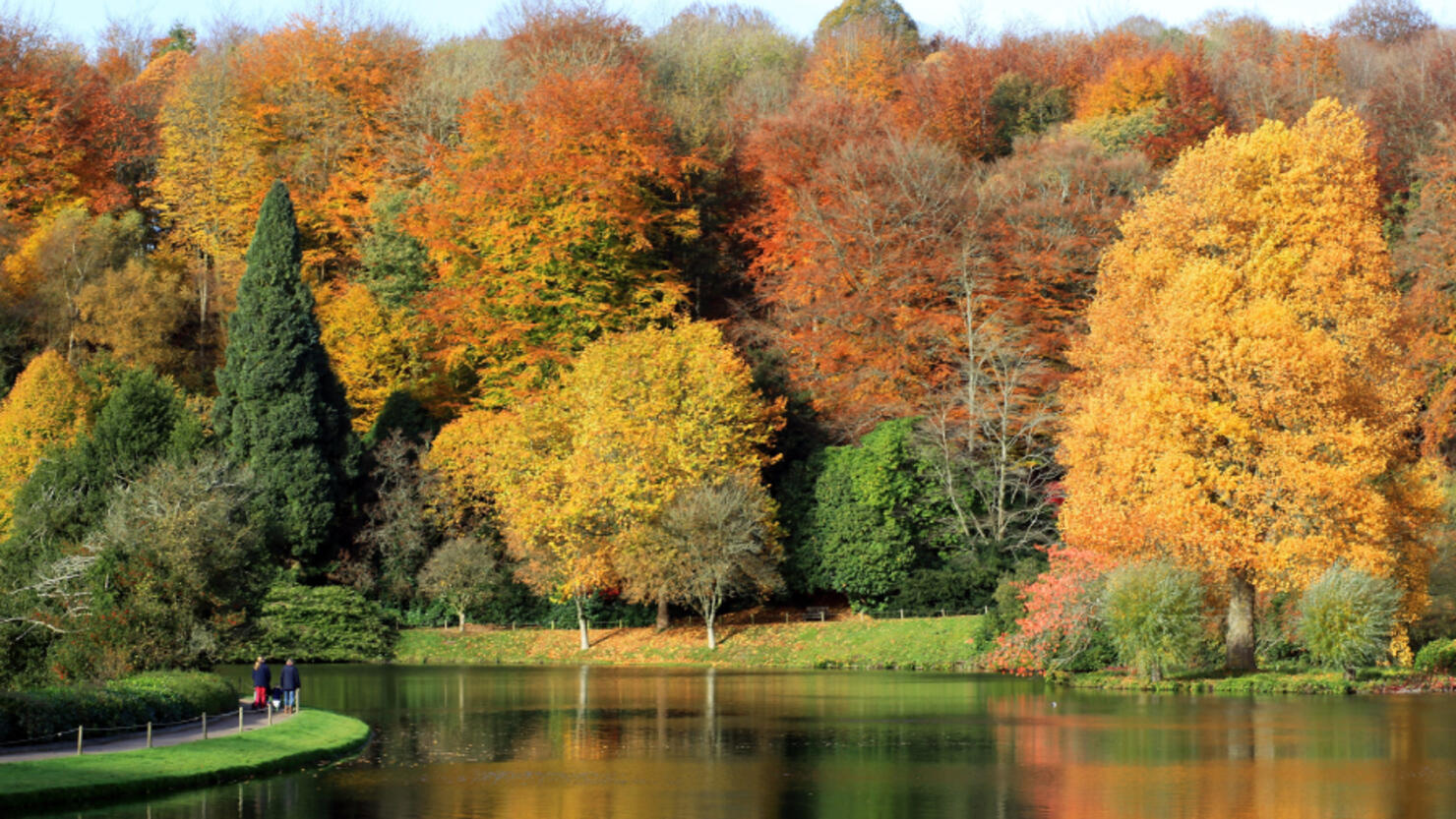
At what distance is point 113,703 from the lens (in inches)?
1004

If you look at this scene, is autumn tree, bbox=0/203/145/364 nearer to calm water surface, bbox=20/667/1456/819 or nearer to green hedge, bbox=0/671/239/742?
calm water surface, bbox=20/667/1456/819

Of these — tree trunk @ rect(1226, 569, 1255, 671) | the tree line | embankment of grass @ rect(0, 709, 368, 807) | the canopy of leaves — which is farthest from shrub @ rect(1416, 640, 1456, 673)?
embankment of grass @ rect(0, 709, 368, 807)

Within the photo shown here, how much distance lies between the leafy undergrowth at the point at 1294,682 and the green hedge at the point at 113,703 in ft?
72.6

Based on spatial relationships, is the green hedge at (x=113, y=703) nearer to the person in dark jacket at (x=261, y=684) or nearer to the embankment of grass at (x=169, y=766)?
the person in dark jacket at (x=261, y=684)

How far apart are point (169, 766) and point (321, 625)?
105 feet

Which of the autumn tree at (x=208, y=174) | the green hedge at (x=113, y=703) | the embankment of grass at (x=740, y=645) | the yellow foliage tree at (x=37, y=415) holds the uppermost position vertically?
the autumn tree at (x=208, y=174)

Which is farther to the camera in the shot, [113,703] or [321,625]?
[321,625]

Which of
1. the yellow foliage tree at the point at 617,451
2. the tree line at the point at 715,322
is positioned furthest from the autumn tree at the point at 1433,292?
the yellow foliage tree at the point at 617,451

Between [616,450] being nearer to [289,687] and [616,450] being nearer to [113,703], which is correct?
[289,687]

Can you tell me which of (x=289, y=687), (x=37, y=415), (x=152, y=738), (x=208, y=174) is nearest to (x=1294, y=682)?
(x=289, y=687)

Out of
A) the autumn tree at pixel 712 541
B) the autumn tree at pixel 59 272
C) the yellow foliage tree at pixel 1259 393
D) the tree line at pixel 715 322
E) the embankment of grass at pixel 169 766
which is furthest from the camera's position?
the autumn tree at pixel 59 272

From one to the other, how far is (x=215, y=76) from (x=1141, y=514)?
1951 inches

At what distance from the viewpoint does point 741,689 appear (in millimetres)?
39875

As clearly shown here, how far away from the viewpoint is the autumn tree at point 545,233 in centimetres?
6047
